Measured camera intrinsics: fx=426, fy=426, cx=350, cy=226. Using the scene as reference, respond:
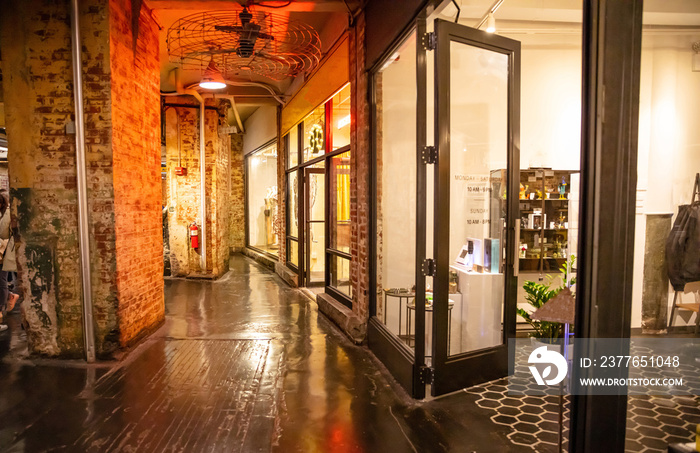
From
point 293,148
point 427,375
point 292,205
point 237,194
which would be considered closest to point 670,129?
point 427,375

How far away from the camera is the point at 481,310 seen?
4.07 metres

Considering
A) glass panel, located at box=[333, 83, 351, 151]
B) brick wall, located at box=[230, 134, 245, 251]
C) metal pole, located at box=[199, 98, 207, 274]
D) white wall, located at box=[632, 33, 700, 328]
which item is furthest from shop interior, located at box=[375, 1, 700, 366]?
brick wall, located at box=[230, 134, 245, 251]

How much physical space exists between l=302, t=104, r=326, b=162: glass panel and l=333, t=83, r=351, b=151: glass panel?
1.44ft

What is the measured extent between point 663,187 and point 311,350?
3584 mm

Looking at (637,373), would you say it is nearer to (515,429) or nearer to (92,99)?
(515,429)

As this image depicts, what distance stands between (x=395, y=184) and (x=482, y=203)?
1.00 m

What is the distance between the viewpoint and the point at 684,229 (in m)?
2.13

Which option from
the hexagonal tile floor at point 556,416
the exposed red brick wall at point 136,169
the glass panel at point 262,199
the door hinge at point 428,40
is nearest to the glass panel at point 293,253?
the glass panel at point 262,199

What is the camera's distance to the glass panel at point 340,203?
651 cm

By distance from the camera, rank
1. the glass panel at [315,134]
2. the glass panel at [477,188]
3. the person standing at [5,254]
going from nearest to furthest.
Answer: the glass panel at [477,188] → the person standing at [5,254] → the glass panel at [315,134]

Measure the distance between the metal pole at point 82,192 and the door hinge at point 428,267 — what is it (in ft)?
11.0

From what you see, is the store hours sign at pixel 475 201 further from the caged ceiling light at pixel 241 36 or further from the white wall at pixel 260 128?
the white wall at pixel 260 128

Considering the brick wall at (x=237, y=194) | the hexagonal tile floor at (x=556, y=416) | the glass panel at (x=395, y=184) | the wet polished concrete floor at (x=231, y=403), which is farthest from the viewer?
the brick wall at (x=237, y=194)

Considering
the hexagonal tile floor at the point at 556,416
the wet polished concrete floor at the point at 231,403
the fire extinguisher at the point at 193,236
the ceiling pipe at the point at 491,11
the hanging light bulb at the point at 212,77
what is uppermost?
the ceiling pipe at the point at 491,11
